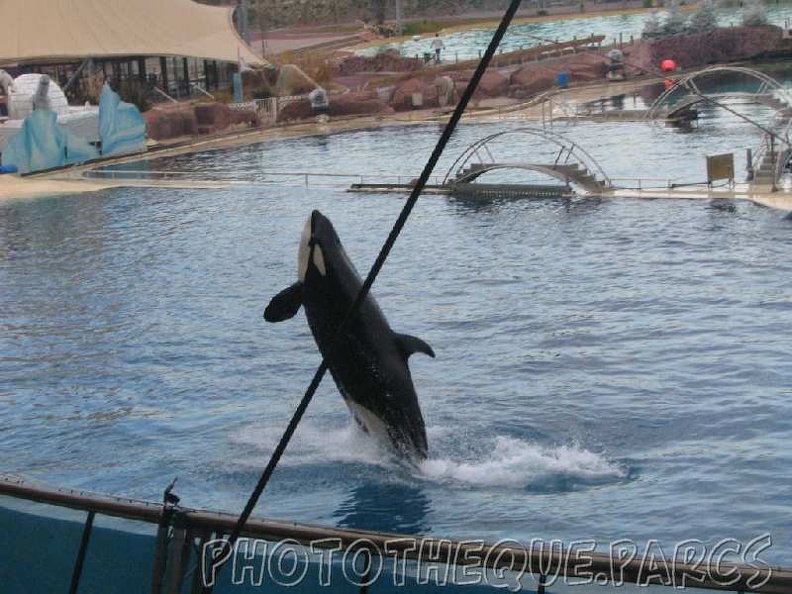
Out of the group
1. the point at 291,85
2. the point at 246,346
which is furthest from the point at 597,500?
the point at 291,85

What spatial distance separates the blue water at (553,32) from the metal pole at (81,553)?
284 ft

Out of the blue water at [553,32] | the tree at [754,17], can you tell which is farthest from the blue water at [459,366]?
the blue water at [553,32]

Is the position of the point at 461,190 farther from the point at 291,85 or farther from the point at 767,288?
the point at 291,85

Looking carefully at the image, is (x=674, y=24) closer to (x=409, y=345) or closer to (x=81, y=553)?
(x=409, y=345)

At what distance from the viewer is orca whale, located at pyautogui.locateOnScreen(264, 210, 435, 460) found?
8.67m

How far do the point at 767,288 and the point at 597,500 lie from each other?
339 inches

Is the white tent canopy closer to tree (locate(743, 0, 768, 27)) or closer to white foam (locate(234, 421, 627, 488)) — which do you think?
tree (locate(743, 0, 768, 27))

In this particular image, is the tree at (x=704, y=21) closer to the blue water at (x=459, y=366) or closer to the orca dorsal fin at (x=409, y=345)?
the blue water at (x=459, y=366)

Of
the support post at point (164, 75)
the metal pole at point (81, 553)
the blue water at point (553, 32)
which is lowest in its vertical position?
the metal pole at point (81, 553)

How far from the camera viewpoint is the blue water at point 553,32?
93.9 meters

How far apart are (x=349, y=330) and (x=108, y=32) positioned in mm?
49222

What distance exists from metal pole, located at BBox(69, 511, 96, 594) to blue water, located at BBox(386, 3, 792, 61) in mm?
86411

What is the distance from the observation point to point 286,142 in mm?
44625

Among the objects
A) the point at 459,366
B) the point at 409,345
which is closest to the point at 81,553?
the point at 409,345
